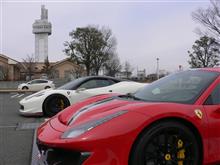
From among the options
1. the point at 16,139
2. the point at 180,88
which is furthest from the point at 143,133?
the point at 16,139

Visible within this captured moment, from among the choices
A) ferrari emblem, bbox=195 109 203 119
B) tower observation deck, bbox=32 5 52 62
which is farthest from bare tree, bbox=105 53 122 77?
ferrari emblem, bbox=195 109 203 119

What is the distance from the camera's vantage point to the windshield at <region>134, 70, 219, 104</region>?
4090mm

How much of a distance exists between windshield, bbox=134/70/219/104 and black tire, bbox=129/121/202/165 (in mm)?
418

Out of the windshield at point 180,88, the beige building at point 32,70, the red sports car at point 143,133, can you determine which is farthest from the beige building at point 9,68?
the red sports car at point 143,133

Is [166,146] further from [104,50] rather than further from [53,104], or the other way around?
[104,50]

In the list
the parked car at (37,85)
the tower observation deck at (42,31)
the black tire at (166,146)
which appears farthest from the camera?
the tower observation deck at (42,31)

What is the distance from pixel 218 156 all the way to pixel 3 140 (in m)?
3.71

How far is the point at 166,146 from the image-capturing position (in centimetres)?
361

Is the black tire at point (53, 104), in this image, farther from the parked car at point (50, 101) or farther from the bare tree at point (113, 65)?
the bare tree at point (113, 65)

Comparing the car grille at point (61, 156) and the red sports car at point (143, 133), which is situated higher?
the red sports car at point (143, 133)

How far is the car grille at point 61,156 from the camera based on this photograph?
3.36 metres

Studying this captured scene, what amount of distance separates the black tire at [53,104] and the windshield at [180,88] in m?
4.83

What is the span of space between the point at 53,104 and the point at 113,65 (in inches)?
2266

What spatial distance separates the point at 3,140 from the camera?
6.18 m
